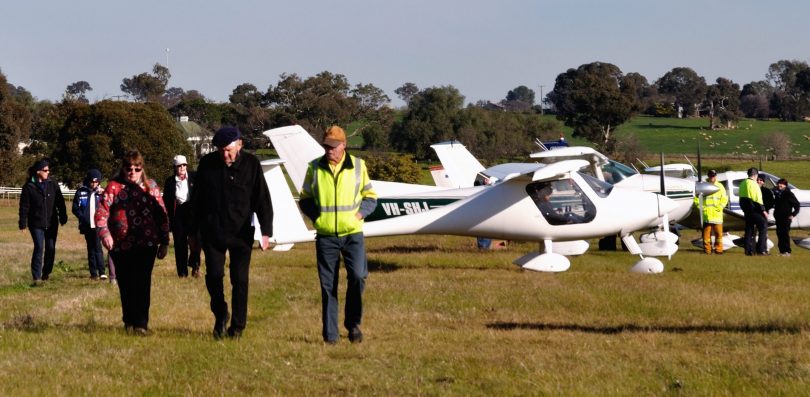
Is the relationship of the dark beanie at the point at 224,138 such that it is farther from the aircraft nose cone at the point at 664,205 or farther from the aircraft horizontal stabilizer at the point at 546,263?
the aircraft nose cone at the point at 664,205

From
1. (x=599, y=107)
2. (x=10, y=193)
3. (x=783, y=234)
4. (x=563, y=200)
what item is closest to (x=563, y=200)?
(x=563, y=200)

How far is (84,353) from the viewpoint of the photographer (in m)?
7.91

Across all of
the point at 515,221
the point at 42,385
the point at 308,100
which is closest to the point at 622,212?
the point at 515,221

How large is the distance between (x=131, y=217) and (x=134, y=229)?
10 cm

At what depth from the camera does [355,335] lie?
8.61 meters

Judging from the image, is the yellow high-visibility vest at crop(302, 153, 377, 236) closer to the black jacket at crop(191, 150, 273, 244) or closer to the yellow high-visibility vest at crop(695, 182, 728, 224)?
the black jacket at crop(191, 150, 273, 244)

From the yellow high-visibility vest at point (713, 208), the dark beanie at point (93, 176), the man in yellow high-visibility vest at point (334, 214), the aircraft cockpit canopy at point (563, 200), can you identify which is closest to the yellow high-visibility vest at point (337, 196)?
the man in yellow high-visibility vest at point (334, 214)

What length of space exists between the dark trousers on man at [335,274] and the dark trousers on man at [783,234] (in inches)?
572

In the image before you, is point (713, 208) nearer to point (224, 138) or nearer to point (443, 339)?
point (443, 339)

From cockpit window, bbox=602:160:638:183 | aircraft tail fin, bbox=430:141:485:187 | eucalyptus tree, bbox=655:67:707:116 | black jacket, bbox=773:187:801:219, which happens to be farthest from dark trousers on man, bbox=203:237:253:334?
eucalyptus tree, bbox=655:67:707:116

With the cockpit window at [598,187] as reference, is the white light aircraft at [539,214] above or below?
below

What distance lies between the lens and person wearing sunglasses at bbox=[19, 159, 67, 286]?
14609 mm

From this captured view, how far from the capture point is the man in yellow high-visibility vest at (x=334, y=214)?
841 cm

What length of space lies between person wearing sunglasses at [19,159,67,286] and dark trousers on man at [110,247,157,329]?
19.3ft
